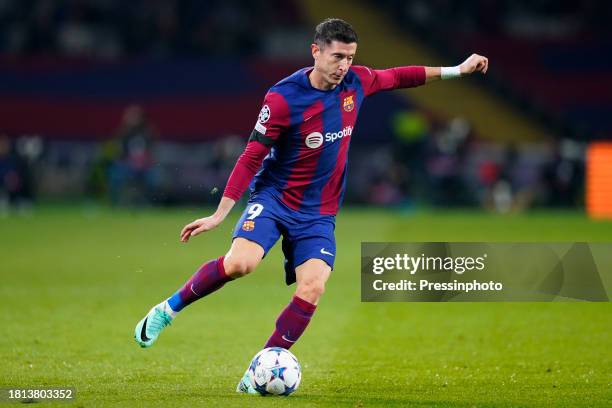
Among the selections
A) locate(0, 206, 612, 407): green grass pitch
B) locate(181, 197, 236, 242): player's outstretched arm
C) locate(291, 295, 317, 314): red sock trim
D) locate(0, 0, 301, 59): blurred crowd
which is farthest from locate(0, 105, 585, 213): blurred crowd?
locate(181, 197, 236, 242): player's outstretched arm

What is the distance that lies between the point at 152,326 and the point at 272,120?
1582 millimetres

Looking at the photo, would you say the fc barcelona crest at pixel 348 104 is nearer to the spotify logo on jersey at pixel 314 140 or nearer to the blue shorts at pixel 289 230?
the spotify logo on jersey at pixel 314 140

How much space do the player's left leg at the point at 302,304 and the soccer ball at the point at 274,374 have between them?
8.8 inches

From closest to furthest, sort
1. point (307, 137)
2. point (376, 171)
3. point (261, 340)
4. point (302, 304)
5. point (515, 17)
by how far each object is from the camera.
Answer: point (302, 304) → point (307, 137) → point (261, 340) → point (376, 171) → point (515, 17)

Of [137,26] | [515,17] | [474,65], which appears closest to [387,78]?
[474,65]

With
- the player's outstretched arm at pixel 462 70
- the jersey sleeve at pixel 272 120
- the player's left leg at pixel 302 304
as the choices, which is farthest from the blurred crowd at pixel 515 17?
the player's left leg at pixel 302 304

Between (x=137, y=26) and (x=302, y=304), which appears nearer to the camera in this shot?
(x=302, y=304)

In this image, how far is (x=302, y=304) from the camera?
738cm

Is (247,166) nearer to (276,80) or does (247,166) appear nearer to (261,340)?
(261,340)

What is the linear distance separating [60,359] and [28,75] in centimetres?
2192

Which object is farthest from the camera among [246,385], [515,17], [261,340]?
[515,17]

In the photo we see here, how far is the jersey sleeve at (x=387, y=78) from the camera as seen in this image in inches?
311

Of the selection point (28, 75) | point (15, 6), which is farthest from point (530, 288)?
point (15, 6)

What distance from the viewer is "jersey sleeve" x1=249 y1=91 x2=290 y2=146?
7410 millimetres
